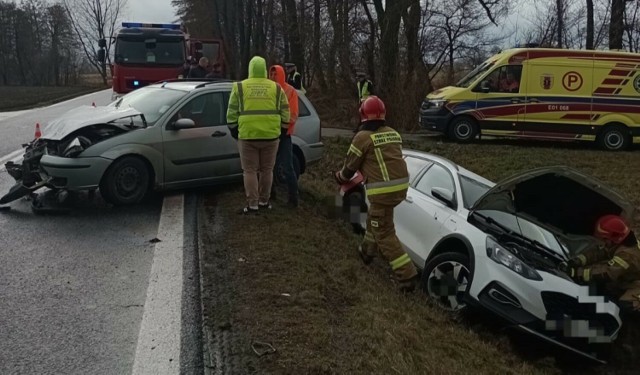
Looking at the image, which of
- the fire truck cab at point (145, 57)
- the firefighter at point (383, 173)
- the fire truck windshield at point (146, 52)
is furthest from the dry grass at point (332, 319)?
the fire truck windshield at point (146, 52)

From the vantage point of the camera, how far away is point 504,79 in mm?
14602

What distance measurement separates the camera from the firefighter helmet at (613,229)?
5023 millimetres

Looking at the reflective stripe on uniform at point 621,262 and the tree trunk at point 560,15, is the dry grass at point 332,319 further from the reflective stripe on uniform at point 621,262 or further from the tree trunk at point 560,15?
the tree trunk at point 560,15

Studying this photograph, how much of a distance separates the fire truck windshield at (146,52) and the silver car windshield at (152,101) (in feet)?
28.0

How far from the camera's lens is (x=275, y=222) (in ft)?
22.2

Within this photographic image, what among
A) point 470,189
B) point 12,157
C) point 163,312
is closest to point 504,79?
point 470,189

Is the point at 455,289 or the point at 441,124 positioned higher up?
the point at 441,124

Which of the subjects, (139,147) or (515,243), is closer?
(515,243)

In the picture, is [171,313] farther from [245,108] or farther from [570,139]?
[570,139]

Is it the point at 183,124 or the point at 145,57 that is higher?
the point at 145,57

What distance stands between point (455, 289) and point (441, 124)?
34.7 feet

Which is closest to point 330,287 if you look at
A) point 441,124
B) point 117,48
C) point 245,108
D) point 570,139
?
point 245,108

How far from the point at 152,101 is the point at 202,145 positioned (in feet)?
3.27

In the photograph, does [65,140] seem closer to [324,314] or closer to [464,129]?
[324,314]
